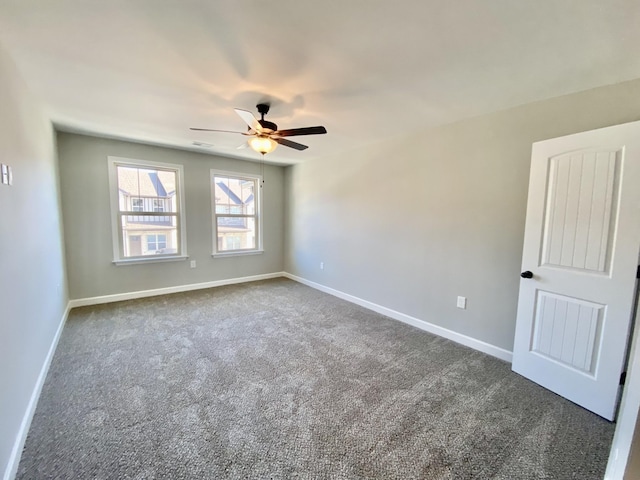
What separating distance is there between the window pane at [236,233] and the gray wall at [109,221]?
213mm

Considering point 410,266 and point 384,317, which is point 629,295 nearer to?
point 410,266

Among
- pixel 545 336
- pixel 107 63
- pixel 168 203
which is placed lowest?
pixel 545 336

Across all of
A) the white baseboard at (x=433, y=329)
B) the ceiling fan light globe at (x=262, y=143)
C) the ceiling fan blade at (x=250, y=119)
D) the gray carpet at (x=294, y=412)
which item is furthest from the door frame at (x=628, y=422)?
the ceiling fan light globe at (x=262, y=143)

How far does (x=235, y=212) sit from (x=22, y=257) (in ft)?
11.2

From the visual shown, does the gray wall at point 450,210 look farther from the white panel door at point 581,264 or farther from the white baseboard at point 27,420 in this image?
the white baseboard at point 27,420

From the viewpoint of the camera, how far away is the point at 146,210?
13.7 ft

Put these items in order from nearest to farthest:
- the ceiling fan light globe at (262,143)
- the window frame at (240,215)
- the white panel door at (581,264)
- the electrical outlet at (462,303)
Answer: the white panel door at (581,264), the ceiling fan light globe at (262,143), the electrical outlet at (462,303), the window frame at (240,215)

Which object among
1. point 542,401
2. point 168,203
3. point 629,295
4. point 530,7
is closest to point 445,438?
point 542,401

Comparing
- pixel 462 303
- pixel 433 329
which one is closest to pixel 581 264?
pixel 462 303

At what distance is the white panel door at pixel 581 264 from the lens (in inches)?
69.9

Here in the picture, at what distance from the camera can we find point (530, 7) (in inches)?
51.5

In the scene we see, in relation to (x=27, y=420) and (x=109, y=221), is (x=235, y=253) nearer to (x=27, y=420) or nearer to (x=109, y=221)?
(x=109, y=221)

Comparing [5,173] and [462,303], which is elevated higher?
[5,173]

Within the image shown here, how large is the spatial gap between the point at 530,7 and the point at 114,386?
11.6ft
